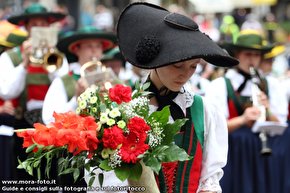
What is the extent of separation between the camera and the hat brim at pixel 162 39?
3717 mm

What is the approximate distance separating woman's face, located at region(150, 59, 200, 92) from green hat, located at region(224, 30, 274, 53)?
3.59m

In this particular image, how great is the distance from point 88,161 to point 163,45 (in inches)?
26.2

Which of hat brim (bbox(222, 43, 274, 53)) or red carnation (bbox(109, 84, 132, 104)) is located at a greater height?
hat brim (bbox(222, 43, 274, 53))

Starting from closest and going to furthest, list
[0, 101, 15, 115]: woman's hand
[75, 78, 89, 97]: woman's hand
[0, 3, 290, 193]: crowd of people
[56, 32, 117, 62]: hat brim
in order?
[0, 3, 290, 193]: crowd of people
[75, 78, 89, 97]: woman's hand
[56, 32, 117, 62]: hat brim
[0, 101, 15, 115]: woman's hand

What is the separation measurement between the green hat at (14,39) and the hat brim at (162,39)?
4242mm

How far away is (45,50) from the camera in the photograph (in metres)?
7.38

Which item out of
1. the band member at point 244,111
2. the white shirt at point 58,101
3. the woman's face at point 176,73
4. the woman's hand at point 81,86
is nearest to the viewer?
the woman's face at point 176,73

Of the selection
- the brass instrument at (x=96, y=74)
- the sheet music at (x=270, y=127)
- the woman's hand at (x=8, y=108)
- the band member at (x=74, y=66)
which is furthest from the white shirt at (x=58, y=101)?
the sheet music at (x=270, y=127)

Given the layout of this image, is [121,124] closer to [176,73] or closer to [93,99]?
[93,99]

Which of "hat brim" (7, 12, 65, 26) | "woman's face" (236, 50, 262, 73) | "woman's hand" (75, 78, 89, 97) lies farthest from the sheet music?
"hat brim" (7, 12, 65, 26)

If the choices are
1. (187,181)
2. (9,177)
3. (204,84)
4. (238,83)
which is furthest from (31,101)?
(187,181)

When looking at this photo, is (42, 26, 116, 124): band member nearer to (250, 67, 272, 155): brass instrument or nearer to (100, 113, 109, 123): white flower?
(250, 67, 272, 155): brass instrument

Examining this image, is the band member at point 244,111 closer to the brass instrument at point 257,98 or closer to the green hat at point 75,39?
the brass instrument at point 257,98

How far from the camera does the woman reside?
3764mm
